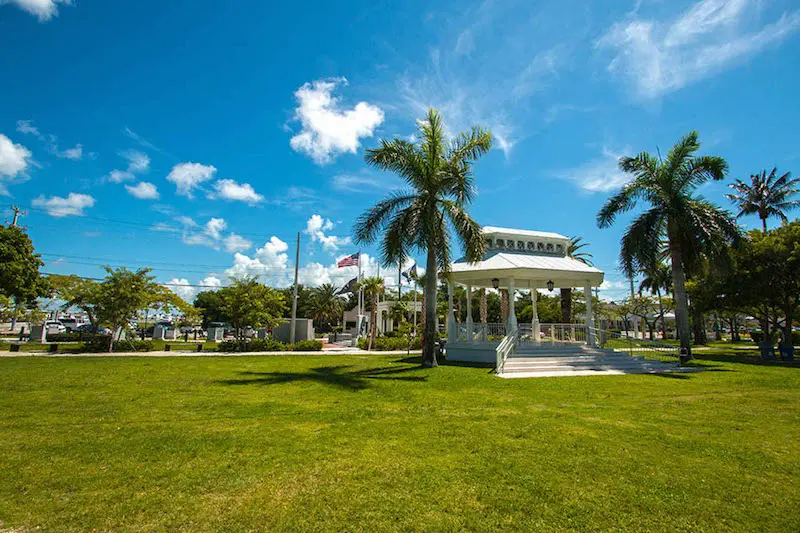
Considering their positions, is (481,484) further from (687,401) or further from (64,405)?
(64,405)

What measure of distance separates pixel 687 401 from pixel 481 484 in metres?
7.35

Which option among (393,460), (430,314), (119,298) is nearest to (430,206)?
(430,314)

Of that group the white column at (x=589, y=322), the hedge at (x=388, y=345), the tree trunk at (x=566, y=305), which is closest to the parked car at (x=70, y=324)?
the hedge at (x=388, y=345)

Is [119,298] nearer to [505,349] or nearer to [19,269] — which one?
[19,269]

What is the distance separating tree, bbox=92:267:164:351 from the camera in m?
22.3

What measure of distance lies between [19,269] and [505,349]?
3554 centimetres

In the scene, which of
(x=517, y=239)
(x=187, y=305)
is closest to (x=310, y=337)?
(x=187, y=305)

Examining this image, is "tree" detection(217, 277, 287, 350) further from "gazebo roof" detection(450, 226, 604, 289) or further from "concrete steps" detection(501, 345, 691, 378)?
"concrete steps" detection(501, 345, 691, 378)

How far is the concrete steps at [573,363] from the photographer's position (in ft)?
45.5

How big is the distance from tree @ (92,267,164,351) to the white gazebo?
60.1 ft

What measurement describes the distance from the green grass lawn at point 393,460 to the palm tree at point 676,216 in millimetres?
10494

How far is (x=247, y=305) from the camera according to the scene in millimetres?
24969

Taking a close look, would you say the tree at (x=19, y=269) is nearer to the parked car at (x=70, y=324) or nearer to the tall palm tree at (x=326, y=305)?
the parked car at (x=70, y=324)

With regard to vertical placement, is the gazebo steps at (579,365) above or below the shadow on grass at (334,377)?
above
